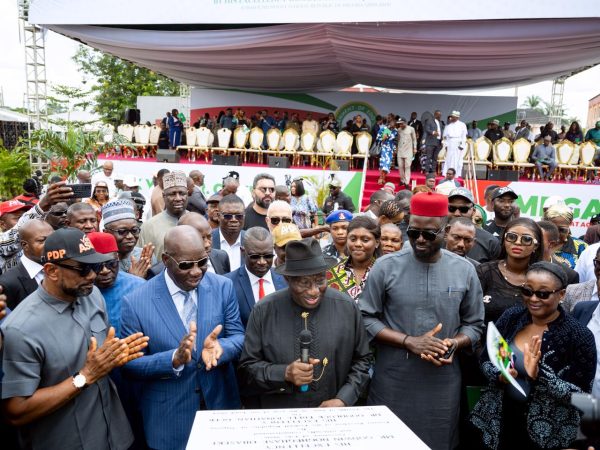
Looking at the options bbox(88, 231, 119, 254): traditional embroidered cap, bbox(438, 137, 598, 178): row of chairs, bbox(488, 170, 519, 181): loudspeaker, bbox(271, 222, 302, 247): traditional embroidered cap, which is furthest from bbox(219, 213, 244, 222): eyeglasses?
bbox(438, 137, 598, 178): row of chairs

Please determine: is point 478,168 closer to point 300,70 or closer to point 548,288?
point 300,70

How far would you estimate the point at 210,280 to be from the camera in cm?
329

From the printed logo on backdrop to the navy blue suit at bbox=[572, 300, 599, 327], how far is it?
1760cm

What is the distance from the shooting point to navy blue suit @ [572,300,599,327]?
339cm

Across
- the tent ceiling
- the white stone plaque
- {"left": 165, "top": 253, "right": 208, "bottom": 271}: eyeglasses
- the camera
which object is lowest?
the white stone plaque

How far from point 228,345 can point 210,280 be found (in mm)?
438

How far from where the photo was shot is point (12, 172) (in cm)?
1577

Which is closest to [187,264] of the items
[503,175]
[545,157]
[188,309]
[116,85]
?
[188,309]

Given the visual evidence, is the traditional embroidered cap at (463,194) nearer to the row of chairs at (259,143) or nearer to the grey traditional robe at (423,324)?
the grey traditional robe at (423,324)

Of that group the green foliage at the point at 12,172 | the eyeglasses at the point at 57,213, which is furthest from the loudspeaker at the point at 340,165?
the eyeglasses at the point at 57,213

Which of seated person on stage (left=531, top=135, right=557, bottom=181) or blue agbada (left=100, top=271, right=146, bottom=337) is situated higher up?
seated person on stage (left=531, top=135, right=557, bottom=181)

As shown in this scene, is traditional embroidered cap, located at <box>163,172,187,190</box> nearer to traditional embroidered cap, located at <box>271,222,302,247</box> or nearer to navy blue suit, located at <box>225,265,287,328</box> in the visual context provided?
traditional embroidered cap, located at <box>271,222,302,247</box>

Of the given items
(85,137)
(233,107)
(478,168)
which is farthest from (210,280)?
(233,107)

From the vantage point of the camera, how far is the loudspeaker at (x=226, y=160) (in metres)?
16.2
